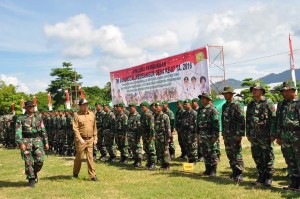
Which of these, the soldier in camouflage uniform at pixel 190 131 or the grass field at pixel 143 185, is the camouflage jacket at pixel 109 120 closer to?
the grass field at pixel 143 185

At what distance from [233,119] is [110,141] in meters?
5.28

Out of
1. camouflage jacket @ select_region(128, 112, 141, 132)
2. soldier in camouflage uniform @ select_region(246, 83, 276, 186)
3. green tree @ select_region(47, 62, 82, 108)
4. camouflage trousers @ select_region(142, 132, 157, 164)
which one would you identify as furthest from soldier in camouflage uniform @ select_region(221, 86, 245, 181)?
green tree @ select_region(47, 62, 82, 108)

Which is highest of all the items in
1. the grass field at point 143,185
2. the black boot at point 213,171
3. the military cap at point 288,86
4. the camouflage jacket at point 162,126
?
the military cap at point 288,86

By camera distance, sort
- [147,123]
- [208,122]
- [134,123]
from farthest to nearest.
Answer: [134,123], [147,123], [208,122]

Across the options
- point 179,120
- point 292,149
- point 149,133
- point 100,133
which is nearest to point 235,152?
point 292,149

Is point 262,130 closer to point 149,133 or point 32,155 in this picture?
point 149,133

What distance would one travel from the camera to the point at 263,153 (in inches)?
281

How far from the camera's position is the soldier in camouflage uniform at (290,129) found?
6320mm

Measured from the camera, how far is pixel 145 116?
10000 mm

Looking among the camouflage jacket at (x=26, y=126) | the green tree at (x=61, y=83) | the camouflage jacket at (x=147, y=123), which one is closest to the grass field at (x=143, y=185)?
the camouflage jacket at (x=147, y=123)

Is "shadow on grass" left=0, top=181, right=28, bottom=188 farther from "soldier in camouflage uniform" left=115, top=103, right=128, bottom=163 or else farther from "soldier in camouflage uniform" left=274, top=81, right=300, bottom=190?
"soldier in camouflage uniform" left=274, top=81, right=300, bottom=190

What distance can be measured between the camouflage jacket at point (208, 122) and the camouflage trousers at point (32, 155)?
3.71m

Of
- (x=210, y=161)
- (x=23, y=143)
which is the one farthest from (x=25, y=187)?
(x=210, y=161)

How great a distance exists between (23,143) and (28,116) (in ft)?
2.09
